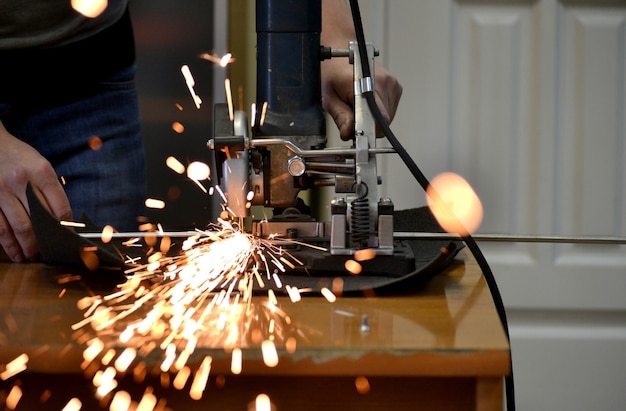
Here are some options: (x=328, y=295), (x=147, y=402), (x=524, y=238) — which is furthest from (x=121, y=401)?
(x=524, y=238)

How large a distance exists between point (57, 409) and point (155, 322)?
12 cm

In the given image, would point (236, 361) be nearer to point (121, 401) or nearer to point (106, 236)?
point (121, 401)

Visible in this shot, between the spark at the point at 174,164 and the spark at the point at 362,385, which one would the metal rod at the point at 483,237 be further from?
the spark at the point at 174,164

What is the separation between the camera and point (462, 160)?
7.85 feet

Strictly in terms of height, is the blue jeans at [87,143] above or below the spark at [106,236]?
above

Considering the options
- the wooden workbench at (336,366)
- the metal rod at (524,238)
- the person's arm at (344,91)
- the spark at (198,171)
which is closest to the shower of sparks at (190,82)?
the spark at (198,171)

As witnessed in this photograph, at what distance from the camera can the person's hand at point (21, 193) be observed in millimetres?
1143

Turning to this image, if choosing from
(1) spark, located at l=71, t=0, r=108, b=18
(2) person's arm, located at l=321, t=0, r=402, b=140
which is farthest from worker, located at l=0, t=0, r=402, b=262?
(2) person's arm, located at l=321, t=0, r=402, b=140

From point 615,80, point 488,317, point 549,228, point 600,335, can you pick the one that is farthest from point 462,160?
point 488,317

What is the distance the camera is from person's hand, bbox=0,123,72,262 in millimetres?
1143

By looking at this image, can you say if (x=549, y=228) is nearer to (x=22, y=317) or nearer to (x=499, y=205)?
(x=499, y=205)

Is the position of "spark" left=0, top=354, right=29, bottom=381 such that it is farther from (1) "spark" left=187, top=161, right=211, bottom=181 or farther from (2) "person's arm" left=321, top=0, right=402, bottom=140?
(1) "spark" left=187, top=161, right=211, bottom=181

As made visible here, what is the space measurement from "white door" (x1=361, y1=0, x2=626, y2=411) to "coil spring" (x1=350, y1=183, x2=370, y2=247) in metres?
1.39

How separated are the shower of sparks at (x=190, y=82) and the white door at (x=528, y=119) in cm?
55
